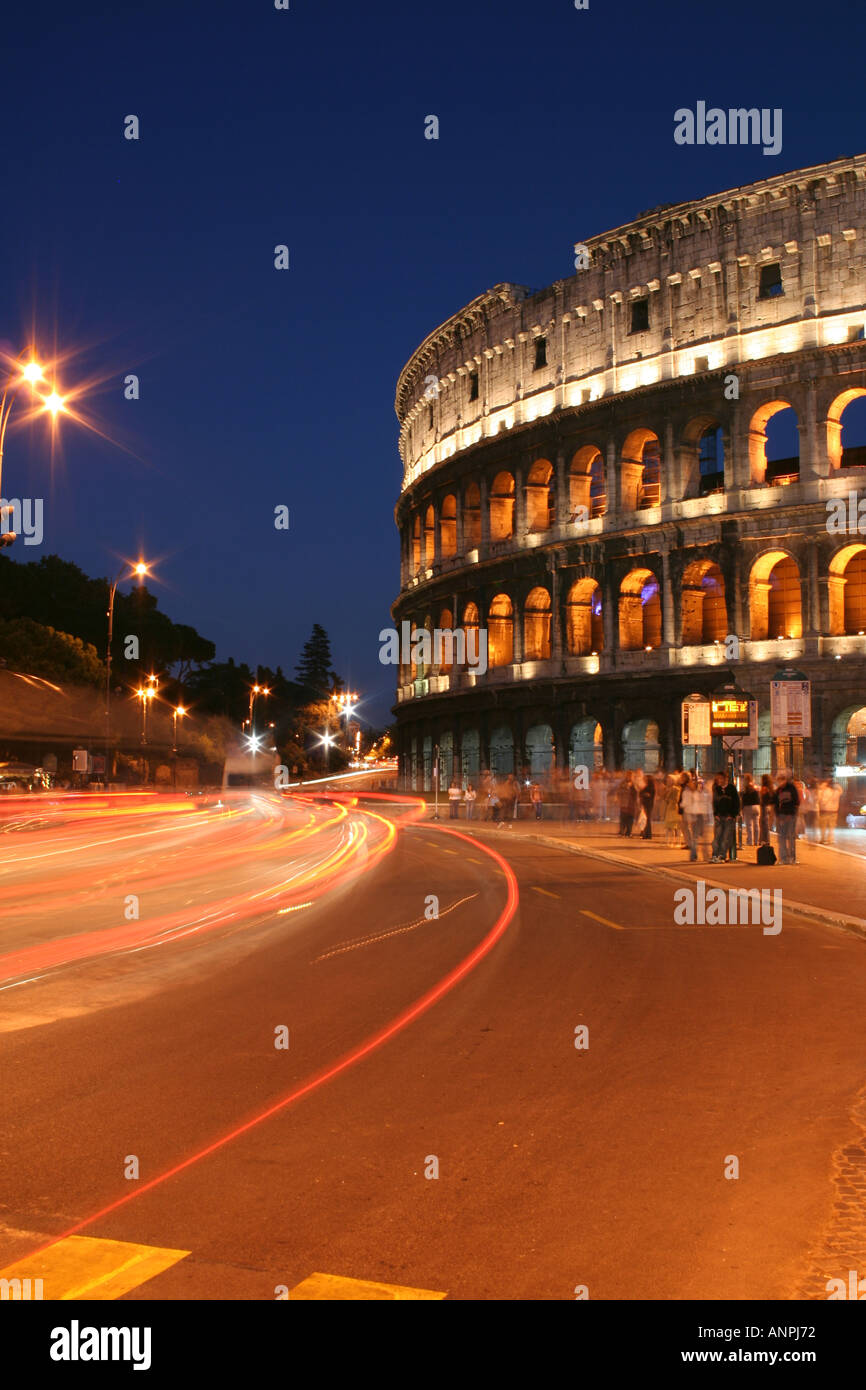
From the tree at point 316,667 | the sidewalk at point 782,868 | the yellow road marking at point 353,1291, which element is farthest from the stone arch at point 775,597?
the tree at point 316,667

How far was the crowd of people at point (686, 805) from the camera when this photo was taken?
74.1 ft

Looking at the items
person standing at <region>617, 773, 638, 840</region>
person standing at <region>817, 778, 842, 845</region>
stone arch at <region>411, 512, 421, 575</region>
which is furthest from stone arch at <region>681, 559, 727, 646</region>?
stone arch at <region>411, 512, 421, 575</region>

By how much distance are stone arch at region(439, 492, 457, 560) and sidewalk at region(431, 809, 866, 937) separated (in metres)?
30.2

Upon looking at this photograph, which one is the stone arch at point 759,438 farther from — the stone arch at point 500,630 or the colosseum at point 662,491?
the stone arch at point 500,630

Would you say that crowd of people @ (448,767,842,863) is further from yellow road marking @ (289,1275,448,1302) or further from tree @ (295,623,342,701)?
tree @ (295,623,342,701)

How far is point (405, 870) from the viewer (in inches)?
899

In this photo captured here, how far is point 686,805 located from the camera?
2436 cm

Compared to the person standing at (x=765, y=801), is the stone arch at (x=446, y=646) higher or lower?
higher

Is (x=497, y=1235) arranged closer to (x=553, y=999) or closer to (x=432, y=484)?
(x=553, y=999)

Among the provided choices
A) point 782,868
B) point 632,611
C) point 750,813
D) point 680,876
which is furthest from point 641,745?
point 680,876

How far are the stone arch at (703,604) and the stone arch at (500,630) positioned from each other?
10.4m

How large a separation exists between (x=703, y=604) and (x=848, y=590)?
6.86 meters

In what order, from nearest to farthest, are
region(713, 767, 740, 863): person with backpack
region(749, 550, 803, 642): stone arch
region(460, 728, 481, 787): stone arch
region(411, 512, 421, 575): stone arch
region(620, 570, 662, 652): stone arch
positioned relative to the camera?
region(713, 767, 740, 863): person with backpack → region(749, 550, 803, 642): stone arch → region(620, 570, 662, 652): stone arch → region(460, 728, 481, 787): stone arch → region(411, 512, 421, 575): stone arch

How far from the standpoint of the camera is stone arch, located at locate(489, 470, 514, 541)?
58062 mm
